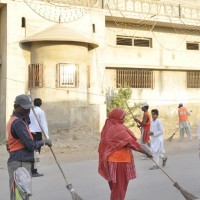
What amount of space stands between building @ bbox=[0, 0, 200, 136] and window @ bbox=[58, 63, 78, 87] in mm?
36

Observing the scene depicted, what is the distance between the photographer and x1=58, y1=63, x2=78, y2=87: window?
14758 millimetres

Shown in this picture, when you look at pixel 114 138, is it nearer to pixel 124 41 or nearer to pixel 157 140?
pixel 157 140

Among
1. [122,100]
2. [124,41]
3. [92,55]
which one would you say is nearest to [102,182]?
[92,55]

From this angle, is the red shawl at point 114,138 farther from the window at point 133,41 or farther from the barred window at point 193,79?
the barred window at point 193,79

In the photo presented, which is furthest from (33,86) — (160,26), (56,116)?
(160,26)

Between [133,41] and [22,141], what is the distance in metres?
15.1

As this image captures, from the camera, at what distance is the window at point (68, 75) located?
1476cm

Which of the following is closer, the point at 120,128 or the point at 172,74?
the point at 120,128

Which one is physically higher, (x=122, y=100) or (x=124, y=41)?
(x=124, y=41)

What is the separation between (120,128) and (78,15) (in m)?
11.1

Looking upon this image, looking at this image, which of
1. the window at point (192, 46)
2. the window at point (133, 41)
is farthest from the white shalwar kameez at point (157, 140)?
the window at point (192, 46)

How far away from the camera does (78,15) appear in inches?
610

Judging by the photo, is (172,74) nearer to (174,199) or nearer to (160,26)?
(160,26)

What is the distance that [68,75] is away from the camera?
14.9 metres
